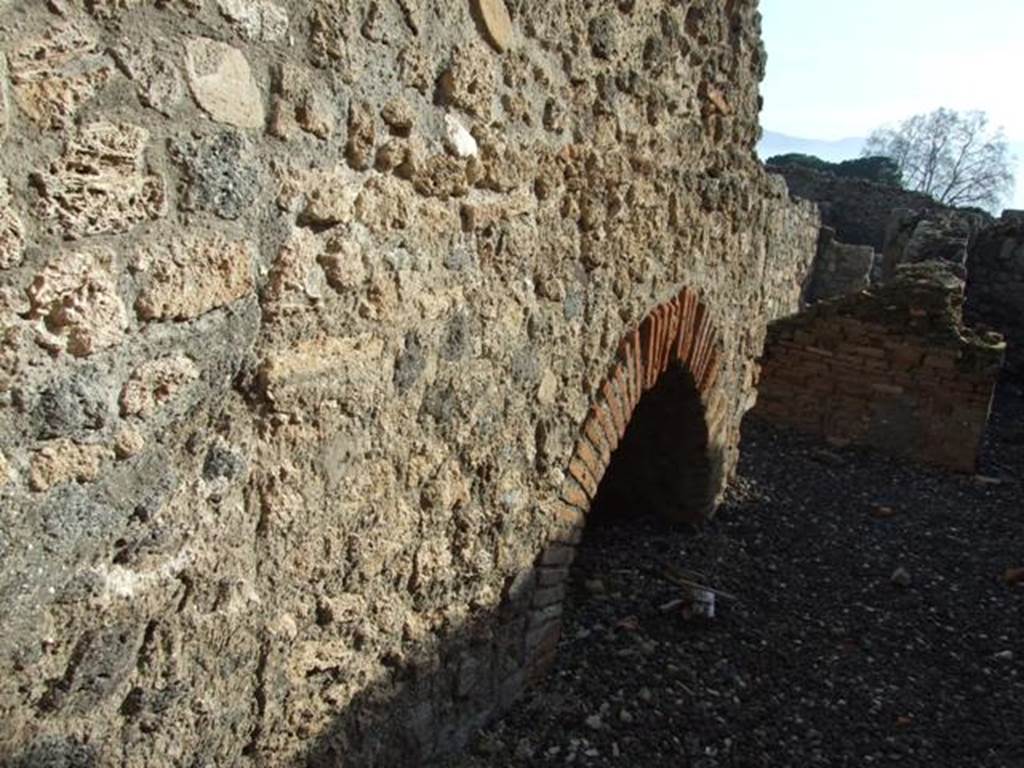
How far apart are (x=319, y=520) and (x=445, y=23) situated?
115cm

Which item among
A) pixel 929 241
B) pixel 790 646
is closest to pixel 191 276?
pixel 790 646

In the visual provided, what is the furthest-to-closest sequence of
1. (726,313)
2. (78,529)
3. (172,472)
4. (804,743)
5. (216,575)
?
(726,313) < (804,743) < (216,575) < (172,472) < (78,529)

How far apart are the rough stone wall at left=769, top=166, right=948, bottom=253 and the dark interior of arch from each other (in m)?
15.1

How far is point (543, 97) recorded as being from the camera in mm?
2514

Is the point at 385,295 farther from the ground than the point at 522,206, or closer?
closer

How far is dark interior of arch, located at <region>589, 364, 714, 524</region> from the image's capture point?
14.6ft

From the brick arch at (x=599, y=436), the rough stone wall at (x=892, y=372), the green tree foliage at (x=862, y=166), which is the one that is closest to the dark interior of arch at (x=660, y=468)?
the brick arch at (x=599, y=436)

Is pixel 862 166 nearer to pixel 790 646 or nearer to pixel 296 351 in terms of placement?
pixel 790 646

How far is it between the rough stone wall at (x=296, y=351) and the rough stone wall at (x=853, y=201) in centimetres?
1671

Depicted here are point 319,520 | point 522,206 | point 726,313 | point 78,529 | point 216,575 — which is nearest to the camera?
point 78,529

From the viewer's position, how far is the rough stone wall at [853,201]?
18.4 m

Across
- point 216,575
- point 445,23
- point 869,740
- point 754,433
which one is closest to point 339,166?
point 445,23

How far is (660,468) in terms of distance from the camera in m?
4.66

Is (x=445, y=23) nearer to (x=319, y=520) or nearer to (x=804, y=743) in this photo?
(x=319, y=520)
